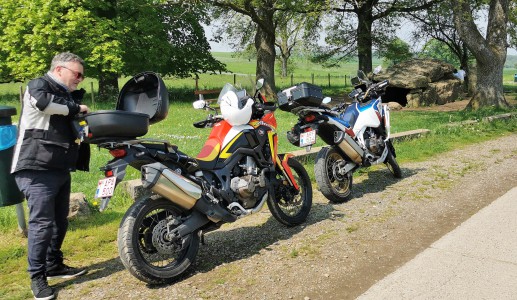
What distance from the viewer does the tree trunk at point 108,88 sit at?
22797 millimetres

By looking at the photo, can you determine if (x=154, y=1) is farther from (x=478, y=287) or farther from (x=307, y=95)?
(x=478, y=287)

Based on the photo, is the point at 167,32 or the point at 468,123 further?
the point at 167,32

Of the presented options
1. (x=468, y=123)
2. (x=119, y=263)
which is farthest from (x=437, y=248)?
(x=468, y=123)

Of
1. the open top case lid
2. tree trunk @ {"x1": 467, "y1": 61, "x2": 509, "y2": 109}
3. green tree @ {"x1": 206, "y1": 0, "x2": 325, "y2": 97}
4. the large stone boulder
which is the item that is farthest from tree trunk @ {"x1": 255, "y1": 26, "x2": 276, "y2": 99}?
the open top case lid

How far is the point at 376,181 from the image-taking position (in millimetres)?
7695

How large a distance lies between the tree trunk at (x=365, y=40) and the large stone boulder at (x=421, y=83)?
600 centimetres

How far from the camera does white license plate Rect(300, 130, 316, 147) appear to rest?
611 centimetres

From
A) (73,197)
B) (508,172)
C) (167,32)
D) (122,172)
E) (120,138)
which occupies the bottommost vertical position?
(508,172)

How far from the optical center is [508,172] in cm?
795

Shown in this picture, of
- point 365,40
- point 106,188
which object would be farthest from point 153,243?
point 365,40

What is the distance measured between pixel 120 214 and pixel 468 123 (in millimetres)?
9595

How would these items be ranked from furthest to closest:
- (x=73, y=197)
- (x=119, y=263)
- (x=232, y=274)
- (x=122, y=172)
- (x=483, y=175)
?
(x=483, y=175) → (x=73, y=197) → (x=119, y=263) → (x=232, y=274) → (x=122, y=172)

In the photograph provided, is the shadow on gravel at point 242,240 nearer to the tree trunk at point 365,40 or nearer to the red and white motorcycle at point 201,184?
the red and white motorcycle at point 201,184

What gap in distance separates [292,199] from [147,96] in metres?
2.05
